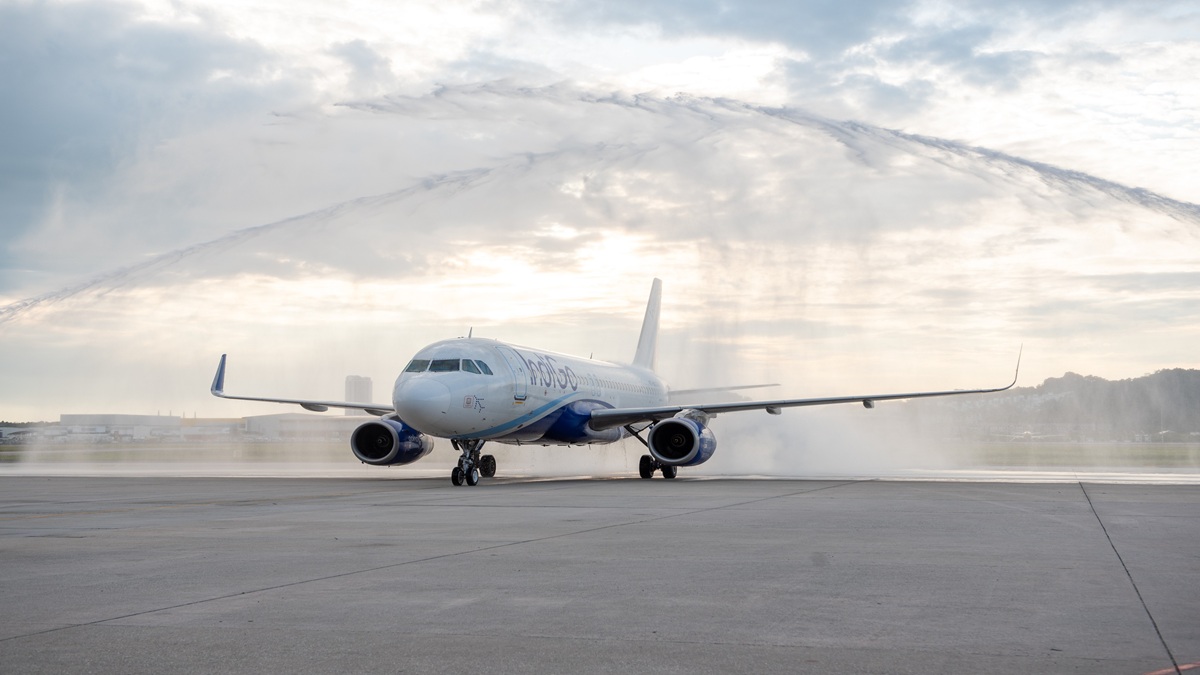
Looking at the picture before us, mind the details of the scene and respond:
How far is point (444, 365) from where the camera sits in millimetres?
28891

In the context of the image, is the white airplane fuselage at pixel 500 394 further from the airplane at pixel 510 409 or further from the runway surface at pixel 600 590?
the runway surface at pixel 600 590

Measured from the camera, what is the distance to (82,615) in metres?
8.31

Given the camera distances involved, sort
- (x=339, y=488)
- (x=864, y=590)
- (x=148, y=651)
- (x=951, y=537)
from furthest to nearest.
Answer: (x=339, y=488), (x=951, y=537), (x=864, y=590), (x=148, y=651)

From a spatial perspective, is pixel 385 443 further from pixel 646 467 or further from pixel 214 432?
pixel 214 432

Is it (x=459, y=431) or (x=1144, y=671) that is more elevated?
(x=459, y=431)

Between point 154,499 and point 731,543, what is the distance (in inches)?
562

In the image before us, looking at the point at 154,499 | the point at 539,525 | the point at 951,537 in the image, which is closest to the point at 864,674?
the point at 951,537

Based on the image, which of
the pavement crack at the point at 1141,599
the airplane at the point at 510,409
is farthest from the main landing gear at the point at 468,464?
the pavement crack at the point at 1141,599

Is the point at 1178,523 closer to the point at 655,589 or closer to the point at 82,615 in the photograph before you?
the point at 655,589

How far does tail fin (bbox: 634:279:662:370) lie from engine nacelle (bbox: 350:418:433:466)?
16.7 meters

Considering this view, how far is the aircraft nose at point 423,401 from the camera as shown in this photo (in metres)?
27.5

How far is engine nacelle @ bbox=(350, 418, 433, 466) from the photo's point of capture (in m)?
33.0

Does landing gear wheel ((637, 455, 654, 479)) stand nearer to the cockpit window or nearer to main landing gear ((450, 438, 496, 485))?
main landing gear ((450, 438, 496, 485))

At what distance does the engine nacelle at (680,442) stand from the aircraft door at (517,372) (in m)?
4.54
